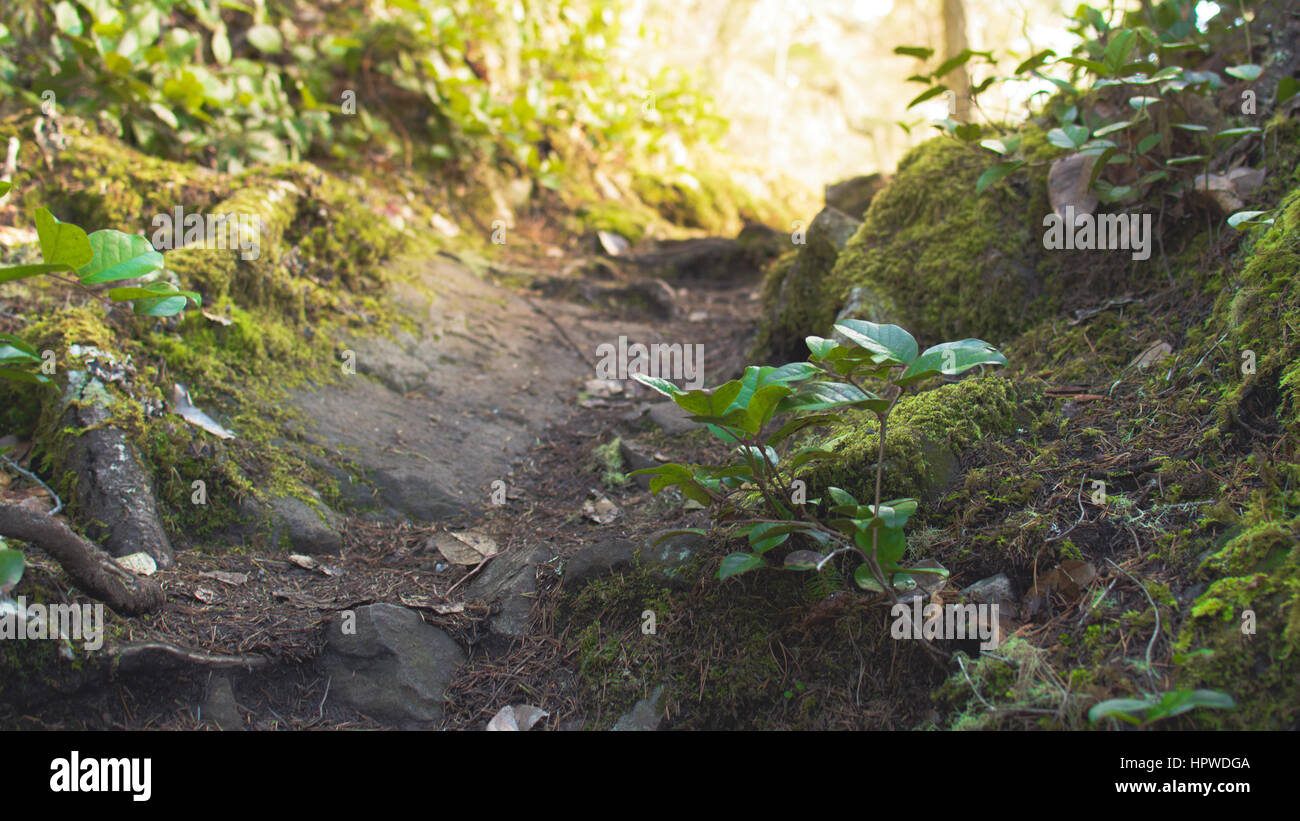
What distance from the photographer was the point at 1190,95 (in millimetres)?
3330

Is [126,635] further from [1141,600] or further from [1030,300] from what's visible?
[1030,300]

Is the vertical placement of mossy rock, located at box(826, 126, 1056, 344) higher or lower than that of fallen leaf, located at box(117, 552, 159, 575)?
higher

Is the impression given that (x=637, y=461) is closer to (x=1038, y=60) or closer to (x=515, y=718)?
(x=515, y=718)

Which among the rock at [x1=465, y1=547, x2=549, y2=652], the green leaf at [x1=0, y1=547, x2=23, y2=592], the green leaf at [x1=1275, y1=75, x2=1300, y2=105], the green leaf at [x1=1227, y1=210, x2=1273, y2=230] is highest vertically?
the green leaf at [x1=1275, y1=75, x2=1300, y2=105]

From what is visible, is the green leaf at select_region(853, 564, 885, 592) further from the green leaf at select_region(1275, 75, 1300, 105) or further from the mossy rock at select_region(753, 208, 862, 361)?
the green leaf at select_region(1275, 75, 1300, 105)

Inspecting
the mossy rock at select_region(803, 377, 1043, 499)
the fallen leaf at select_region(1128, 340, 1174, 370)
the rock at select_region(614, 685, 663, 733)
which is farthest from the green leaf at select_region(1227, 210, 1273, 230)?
the rock at select_region(614, 685, 663, 733)

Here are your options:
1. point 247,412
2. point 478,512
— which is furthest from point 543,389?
point 247,412

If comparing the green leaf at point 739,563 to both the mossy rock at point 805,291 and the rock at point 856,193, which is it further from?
the rock at point 856,193

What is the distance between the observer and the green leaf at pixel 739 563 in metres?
2.06

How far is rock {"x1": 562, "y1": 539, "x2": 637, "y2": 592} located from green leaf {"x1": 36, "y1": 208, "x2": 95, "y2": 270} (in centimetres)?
163

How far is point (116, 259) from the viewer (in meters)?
2.04

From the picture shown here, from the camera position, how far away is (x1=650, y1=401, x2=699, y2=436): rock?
3.96 meters

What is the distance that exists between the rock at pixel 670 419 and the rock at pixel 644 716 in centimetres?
188

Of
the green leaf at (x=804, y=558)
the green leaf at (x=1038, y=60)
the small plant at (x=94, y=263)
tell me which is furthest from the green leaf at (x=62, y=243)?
the green leaf at (x=1038, y=60)
